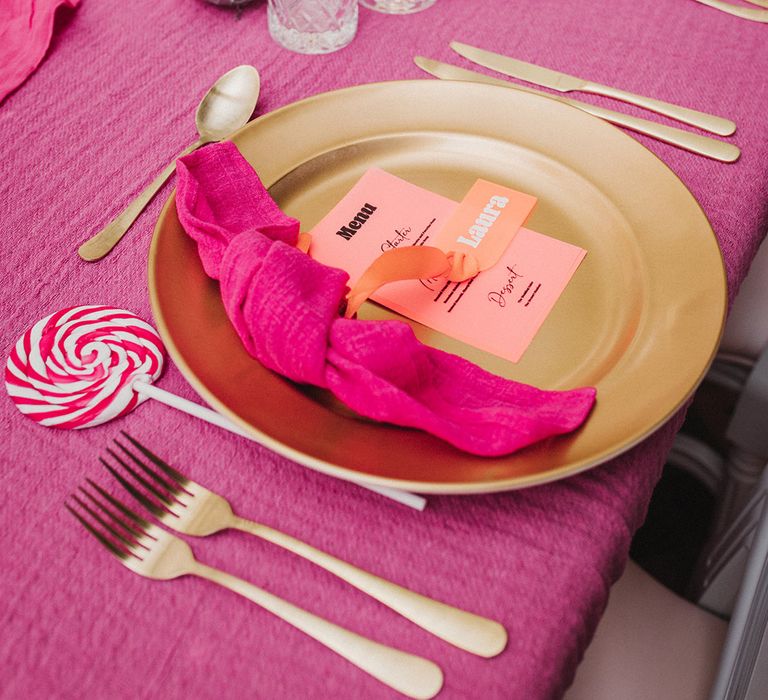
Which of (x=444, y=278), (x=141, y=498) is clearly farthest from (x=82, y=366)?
(x=444, y=278)

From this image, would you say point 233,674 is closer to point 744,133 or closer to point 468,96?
point 468,96

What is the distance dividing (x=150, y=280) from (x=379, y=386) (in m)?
0.16

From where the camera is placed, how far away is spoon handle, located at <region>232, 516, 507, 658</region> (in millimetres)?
341

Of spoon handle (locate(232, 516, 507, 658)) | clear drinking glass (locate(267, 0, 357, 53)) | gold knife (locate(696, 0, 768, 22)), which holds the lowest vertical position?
spoon handle (locate(232, 516, 507, 658))

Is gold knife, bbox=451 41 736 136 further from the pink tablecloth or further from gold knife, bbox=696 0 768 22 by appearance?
gold knife, bbox=696 0 768 22

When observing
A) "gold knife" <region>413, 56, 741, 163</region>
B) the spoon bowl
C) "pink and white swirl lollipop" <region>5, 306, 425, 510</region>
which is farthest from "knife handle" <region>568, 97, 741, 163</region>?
"pink and white swirl lollipop" <region>5, 306, 425, 510</region>

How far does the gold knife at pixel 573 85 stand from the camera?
583 millimetres

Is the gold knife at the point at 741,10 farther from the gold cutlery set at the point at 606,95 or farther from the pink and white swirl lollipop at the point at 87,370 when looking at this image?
the pink and white swirl lollipop at the point at 87,370

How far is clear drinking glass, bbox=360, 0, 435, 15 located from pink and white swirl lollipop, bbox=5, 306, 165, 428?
43 centimetres

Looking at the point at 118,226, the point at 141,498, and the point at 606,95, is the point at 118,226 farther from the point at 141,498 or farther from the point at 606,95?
the point at 606,95

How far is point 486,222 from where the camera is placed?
0.51 m

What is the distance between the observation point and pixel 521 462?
36 cm

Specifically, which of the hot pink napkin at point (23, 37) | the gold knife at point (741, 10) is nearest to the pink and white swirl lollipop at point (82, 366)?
the hot pink napkin at point (23, 37)

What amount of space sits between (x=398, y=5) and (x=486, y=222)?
0.32 m
